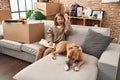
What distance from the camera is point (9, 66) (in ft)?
8.07

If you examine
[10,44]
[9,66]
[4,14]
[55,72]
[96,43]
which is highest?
[4,14]

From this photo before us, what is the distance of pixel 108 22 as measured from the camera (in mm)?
4141

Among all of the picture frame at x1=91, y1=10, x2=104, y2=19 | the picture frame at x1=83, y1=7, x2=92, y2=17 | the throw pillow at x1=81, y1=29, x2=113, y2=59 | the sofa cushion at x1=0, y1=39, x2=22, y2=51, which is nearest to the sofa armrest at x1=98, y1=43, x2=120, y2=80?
the throw pillow at x1=81, y1=29, x2=113, y2=59

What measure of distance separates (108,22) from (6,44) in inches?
119

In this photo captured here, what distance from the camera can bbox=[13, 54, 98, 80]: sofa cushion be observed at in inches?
55.8

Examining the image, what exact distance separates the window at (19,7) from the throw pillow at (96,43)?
3059 mm

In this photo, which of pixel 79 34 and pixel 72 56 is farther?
pixel 79 34

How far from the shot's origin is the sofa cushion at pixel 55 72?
1.42 metres

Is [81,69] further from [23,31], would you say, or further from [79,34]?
[23,31]

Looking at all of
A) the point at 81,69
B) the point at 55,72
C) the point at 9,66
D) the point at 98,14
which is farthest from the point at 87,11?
the point at 55,72

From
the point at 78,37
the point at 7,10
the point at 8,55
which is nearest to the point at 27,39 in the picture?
the point at 8,55

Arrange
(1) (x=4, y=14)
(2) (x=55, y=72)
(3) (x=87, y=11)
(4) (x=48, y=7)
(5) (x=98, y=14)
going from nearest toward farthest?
(2) (x=55, y=72)
(1) (x=4, y=14)
(5) (x=98, y=14)
(3) (x=87, y=11)
(4) (x=48, y=7)

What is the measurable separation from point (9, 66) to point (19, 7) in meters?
2.66

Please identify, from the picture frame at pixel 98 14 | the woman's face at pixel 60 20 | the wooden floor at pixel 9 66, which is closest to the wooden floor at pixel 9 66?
the wooden floor at pixel 9 66
